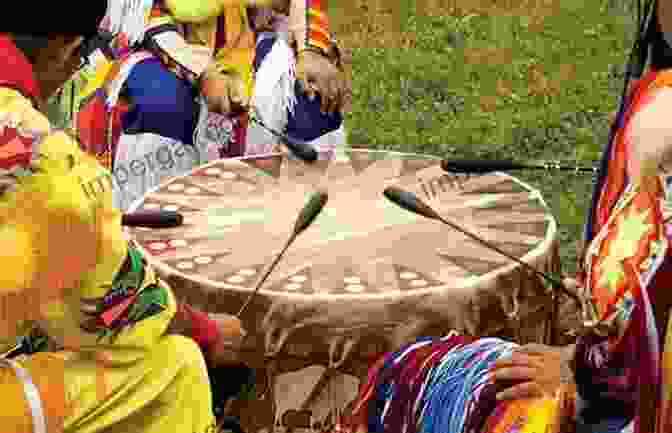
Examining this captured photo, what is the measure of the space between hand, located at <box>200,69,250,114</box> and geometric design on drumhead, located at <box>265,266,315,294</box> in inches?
45.7

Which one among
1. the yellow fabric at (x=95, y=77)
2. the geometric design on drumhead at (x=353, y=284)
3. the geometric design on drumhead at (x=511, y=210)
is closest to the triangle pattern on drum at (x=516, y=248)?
the geometric design on drumhead at (x=511, y=210)

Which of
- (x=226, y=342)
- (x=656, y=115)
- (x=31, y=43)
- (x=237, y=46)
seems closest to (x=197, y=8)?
(x=237, y=46)

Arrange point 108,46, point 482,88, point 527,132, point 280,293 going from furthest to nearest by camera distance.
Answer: point 482,88
point 527,132
point 108,46
point 280,293

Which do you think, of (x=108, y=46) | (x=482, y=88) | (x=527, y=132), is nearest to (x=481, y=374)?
(x=108, y=46)

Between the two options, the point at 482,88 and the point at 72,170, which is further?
the point at 482,88

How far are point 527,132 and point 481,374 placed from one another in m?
4.07

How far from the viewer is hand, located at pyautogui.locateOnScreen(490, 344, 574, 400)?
225 cm

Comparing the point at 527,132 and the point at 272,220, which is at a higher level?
the point at 272,220

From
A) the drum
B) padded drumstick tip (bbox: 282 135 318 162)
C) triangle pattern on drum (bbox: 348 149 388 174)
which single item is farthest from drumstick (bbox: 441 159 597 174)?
padded drumstick tip (bbox: 282 135 318 162)

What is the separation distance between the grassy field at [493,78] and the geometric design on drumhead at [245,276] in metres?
2.26

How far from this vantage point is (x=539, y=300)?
3020 millimetres

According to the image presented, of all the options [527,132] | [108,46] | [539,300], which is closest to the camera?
[539,300]

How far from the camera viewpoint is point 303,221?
290cm

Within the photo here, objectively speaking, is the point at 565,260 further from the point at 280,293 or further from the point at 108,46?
the point at 280,293
